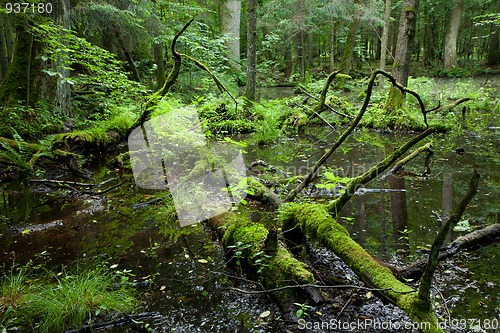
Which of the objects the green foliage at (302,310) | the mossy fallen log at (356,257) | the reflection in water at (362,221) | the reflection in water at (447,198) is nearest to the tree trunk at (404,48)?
the reflection in water at (447,198)

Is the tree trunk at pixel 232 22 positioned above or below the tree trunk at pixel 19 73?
above

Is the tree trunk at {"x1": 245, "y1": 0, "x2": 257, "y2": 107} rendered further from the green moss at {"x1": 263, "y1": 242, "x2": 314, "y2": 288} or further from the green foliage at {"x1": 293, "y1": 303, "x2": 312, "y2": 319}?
the green foliage at {"x1": 293, "y1": 303, "x2": 312, "y2": 319}

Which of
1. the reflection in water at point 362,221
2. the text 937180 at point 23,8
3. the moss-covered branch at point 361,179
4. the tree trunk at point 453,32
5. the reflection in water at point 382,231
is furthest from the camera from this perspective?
the tree trunk at point 453,32

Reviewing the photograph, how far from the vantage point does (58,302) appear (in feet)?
8.69

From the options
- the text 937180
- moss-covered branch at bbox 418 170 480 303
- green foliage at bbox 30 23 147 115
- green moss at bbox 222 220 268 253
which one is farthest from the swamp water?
the text 937180

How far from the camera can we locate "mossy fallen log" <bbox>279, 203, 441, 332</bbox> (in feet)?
6.77

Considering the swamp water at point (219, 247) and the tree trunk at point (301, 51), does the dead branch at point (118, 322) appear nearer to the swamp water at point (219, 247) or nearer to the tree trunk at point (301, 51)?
the swamp water at point (219, 247)

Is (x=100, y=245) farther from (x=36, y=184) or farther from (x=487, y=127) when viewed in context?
(x=487, y=127)

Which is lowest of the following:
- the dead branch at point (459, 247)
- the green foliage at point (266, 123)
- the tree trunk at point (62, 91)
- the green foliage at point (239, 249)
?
the green foliage at point (239, 249)

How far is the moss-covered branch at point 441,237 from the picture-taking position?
5.44 ft

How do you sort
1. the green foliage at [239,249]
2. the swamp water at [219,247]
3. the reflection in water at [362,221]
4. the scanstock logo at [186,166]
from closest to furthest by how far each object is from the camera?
1. the swamp water at [219,247]
2. the green foliage at [239,249]
3. the reflection in water at [362,221]
4. the scanstock logo at [186,166]

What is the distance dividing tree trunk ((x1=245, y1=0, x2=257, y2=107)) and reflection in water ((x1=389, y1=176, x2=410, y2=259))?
6067 millimetres

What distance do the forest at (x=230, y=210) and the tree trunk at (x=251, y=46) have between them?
8 cm

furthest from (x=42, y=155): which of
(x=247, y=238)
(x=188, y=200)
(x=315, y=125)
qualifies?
(x=315, y=125)
